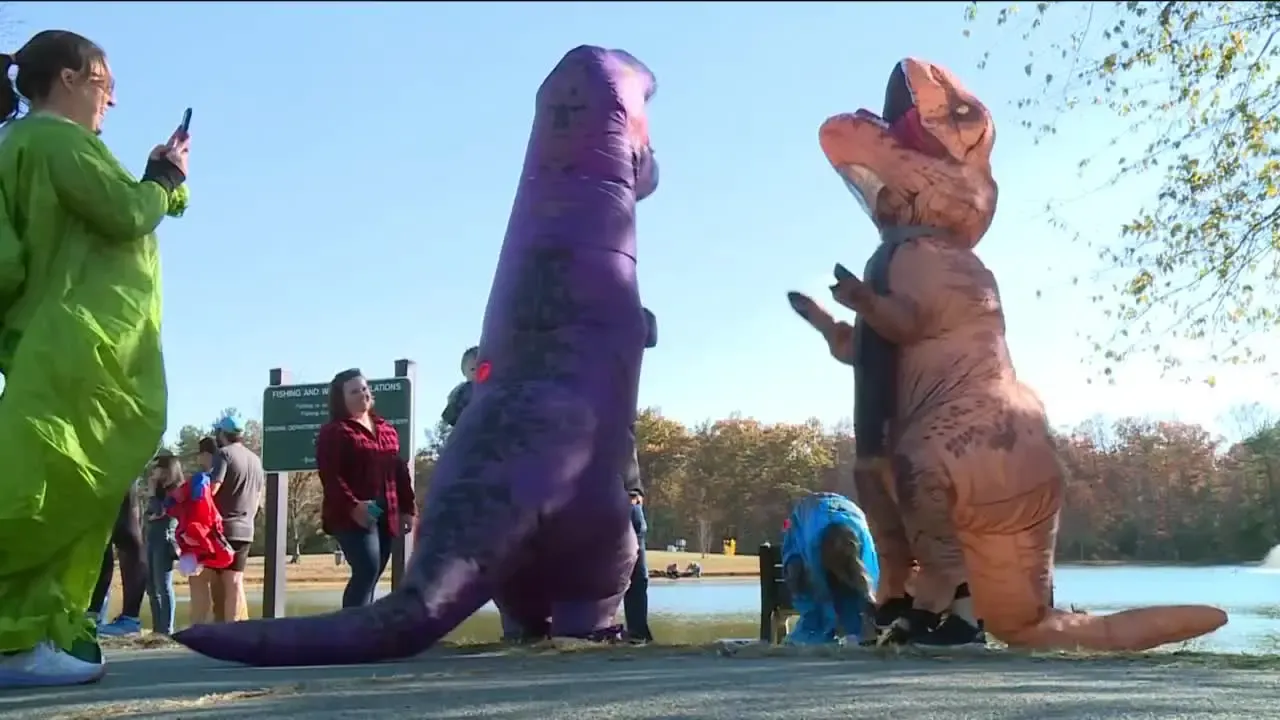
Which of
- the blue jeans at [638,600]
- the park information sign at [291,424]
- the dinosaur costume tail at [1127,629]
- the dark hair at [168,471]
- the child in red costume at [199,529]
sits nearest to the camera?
the dinosaur costume tail at [1127,629]

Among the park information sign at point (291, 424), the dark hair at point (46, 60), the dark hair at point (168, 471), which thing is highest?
the dark hair at point (46, 60)

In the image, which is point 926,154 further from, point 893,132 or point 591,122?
point 591,122

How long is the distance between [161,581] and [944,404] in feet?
16.3

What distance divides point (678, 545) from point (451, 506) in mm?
25131

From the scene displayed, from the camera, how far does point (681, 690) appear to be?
2877 mm

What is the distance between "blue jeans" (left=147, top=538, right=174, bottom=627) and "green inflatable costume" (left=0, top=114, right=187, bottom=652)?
394 cm

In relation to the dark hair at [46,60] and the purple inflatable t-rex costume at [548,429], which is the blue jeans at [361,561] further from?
the dark hair at [46,60]

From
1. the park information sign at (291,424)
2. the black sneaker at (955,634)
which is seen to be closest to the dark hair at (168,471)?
A: the park information sign at (291,424)

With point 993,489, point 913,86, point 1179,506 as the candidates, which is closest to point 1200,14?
point 913,86

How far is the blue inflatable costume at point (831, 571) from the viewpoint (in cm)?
558

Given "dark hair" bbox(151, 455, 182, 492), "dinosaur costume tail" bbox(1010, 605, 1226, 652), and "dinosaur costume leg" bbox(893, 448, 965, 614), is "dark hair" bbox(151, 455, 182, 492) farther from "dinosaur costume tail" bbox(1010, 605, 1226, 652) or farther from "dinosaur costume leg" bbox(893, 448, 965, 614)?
"dinosaur costume tail" bbox(1010, 605, 1226, 652)

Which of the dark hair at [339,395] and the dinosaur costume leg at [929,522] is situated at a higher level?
the dark hair at [339,395]

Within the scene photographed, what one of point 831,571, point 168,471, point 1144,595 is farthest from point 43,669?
point 1144,595

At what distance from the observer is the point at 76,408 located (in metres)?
3.23
